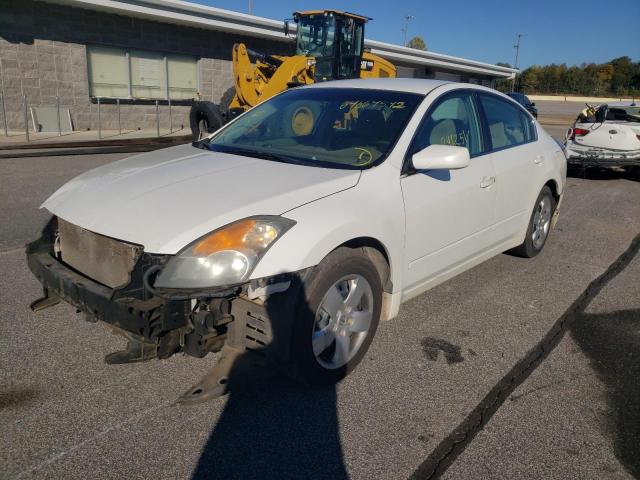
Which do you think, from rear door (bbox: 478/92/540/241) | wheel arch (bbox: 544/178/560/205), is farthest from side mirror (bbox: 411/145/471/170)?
wheel arch (bbox: 544/178/560/205)

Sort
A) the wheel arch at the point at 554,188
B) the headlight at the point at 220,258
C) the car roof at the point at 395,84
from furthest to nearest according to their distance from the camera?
1. the wheel arch at the point at 554,188
2. the car roof at the point at 395,84
3. the headlight at the point at 220,258

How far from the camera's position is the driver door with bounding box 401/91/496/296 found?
3422mm

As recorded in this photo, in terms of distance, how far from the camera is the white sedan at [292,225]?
256 centimetres

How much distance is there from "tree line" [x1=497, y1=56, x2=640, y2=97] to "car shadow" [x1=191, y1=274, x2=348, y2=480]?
71606 mm

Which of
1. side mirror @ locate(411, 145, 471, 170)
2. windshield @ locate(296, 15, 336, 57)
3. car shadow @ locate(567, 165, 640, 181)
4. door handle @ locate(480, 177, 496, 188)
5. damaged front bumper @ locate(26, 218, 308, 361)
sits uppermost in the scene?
windshield @ locate(296, 15, 336, 57)

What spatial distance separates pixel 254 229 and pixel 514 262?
3501 millimetres

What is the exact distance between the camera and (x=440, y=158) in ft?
10.7

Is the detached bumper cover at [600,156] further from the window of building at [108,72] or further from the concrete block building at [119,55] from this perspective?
the window of building at [108,72]

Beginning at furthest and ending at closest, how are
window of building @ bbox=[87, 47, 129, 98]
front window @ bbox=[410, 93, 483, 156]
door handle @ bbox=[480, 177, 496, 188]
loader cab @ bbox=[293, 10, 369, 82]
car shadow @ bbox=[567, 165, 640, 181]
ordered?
window of building @ bbox=[87, 47, 129, 98], loader cab @ bbox=[293, 10, 369, 82], car shadow @ bbox=[567, 165, 640, 181], door handle @ bbox=[480, 177, 496, 188], front window @ bbox=[410, 93, 483, 156]

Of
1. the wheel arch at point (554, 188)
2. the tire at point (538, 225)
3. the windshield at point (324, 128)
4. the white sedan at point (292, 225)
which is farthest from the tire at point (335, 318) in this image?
the wheel arch at point (554, 188)

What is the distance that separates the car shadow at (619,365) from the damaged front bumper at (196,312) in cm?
170

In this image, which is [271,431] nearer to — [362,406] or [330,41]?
[362,406]

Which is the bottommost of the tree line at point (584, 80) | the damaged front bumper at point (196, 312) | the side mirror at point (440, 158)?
the damaged front bumper at point (196, 312)

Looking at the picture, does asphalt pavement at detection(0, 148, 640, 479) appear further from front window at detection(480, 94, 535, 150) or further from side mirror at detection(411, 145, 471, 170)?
front window at detection(480, 94, 535, 150)
